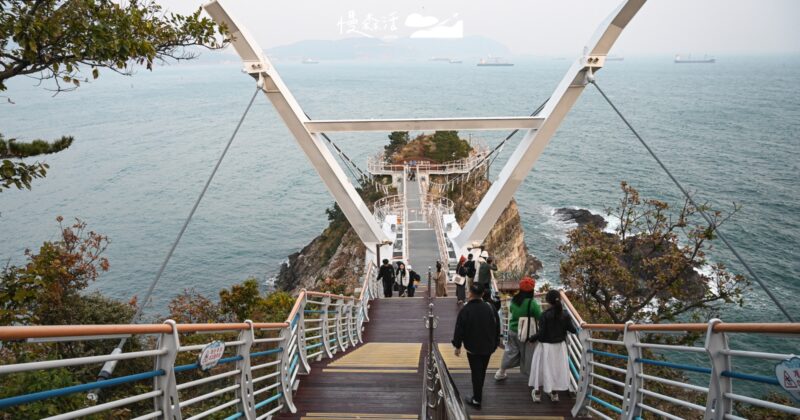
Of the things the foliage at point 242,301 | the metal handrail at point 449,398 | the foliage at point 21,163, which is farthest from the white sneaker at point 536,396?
the foliage at point 242,301

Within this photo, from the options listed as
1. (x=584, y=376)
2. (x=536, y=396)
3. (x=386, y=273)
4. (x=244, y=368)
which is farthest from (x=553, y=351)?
(x=386, y=273)

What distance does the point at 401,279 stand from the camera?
1248 centimetres

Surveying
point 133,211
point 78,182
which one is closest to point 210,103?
point 78,182

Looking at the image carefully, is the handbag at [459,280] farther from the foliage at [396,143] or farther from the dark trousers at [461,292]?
the foliage at [396,143]

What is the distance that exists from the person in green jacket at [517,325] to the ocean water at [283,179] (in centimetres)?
1992

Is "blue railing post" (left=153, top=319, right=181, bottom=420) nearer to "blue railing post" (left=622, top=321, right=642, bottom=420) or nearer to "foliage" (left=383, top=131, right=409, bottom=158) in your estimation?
"blue railing post" (left=622, top=321, right=642, bottom=420)

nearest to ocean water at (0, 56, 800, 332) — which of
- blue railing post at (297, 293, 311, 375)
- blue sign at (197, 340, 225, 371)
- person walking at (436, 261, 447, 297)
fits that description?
Result: person walking at (436, 261, 447, 297)

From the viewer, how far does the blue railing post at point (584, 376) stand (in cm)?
446

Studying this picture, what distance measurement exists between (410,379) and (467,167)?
30.0 metres

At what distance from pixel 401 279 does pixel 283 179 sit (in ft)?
130

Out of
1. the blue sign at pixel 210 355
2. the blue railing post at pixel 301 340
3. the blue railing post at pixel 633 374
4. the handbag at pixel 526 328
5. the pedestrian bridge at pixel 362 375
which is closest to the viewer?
the pedestrian bridge at pixel 362 375

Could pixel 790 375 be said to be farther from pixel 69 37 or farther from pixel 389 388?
pixel 69 37

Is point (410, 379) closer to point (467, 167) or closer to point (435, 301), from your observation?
point (435, 301)

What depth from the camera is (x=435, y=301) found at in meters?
11.3
